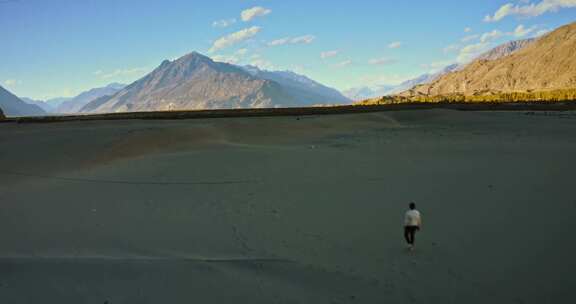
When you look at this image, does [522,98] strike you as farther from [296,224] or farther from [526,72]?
[526,72]

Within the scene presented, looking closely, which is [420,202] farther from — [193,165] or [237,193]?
[193,165]

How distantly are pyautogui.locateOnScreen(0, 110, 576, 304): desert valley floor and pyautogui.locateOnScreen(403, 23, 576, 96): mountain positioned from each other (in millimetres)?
114731

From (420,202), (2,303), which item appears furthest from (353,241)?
(2,303)

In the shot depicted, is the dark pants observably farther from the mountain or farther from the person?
the mountain

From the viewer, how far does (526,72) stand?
146 meters

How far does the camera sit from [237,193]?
32.9 feet

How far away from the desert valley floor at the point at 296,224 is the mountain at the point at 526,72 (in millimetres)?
114731

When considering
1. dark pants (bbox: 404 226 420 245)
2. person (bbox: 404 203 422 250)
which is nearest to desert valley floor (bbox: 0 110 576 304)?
dark pants (bbox: 404 226 420 245)

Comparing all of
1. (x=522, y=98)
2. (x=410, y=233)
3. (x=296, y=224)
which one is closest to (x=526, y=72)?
(x=522, y=98)

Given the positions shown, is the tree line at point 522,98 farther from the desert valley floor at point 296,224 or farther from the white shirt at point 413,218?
the white shirt at point 413,218

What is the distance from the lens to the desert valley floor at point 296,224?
5.44m

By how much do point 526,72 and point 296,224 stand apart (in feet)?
554

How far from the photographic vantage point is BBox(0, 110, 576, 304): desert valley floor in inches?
214

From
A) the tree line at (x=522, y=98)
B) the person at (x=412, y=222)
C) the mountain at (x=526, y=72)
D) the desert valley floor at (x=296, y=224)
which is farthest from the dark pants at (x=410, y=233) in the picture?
the mountain at (x=526, y=72)
